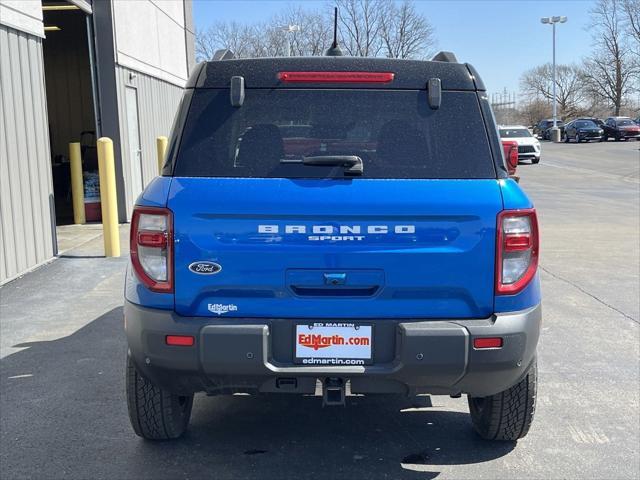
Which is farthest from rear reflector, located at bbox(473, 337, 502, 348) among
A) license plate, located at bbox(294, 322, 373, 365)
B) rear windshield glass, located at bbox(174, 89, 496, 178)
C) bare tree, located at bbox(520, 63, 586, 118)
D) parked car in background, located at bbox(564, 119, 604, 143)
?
bare tree, located at bbox(520, 63, 586, 118)

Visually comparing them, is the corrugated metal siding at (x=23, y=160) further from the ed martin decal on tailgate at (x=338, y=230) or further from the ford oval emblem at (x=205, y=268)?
the ed martin decal on tailgate at (x=338, y=230)

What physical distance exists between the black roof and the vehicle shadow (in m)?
1.93

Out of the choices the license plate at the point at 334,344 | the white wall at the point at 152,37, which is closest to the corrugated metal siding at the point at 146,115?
the white wall at the point at 152,37

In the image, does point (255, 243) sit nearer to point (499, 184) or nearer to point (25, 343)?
point (499, 184)

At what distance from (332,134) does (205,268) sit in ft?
2.90

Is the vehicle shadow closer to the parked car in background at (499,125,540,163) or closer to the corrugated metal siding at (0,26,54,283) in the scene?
the corrugated metal siding at (0,26,54,283)

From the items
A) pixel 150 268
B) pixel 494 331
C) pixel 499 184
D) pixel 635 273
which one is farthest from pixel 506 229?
pixel 635 273

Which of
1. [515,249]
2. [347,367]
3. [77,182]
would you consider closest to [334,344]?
[347,367]

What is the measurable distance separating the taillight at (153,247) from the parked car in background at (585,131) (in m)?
47.7

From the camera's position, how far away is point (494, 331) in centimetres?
Result: 312

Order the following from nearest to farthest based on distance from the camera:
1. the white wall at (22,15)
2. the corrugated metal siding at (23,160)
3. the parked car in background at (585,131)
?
the corrugated metal siding at (23,160) → the white wall at (22,15) → the parked car in background at (585,131)

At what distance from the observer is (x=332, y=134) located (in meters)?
3.36

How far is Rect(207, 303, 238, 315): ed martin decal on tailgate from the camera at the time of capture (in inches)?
123

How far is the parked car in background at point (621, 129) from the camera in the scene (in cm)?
4578
